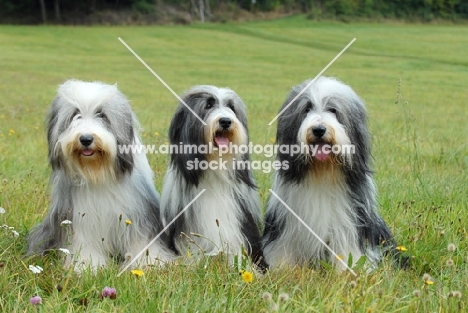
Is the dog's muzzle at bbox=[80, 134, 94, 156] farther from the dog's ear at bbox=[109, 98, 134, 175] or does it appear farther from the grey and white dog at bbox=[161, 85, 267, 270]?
the grey and white dog at bbox=[161, 85, 267, 270]

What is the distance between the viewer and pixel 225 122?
392 cm

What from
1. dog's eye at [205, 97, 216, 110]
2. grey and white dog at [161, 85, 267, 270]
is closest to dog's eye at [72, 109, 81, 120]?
grey and white dog at [161, 85, 267, 270]

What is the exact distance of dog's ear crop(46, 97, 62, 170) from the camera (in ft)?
12.9

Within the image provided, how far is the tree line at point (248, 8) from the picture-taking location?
130 ft

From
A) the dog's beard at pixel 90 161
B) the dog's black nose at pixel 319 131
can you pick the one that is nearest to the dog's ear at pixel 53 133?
the dog's beard at pixel 90 161

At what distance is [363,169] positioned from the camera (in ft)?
13.1

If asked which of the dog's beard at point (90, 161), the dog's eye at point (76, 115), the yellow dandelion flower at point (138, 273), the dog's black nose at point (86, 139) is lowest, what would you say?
the yellow dandelion flower at point (138, 273)

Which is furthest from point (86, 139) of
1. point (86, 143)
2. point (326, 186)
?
point (326, 186)

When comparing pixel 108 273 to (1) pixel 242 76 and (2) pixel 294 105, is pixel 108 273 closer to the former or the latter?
(2) pixel 294 105

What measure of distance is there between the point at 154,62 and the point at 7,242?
21157mm

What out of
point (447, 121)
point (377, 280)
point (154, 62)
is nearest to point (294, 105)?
point (377, 280)

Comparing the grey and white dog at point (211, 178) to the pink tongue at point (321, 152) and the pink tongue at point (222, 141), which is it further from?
the pink tongue at point (321, 152)

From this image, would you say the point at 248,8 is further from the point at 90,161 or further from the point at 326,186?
the point at 90,161

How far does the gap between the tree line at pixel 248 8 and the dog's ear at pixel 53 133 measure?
37.8 m
